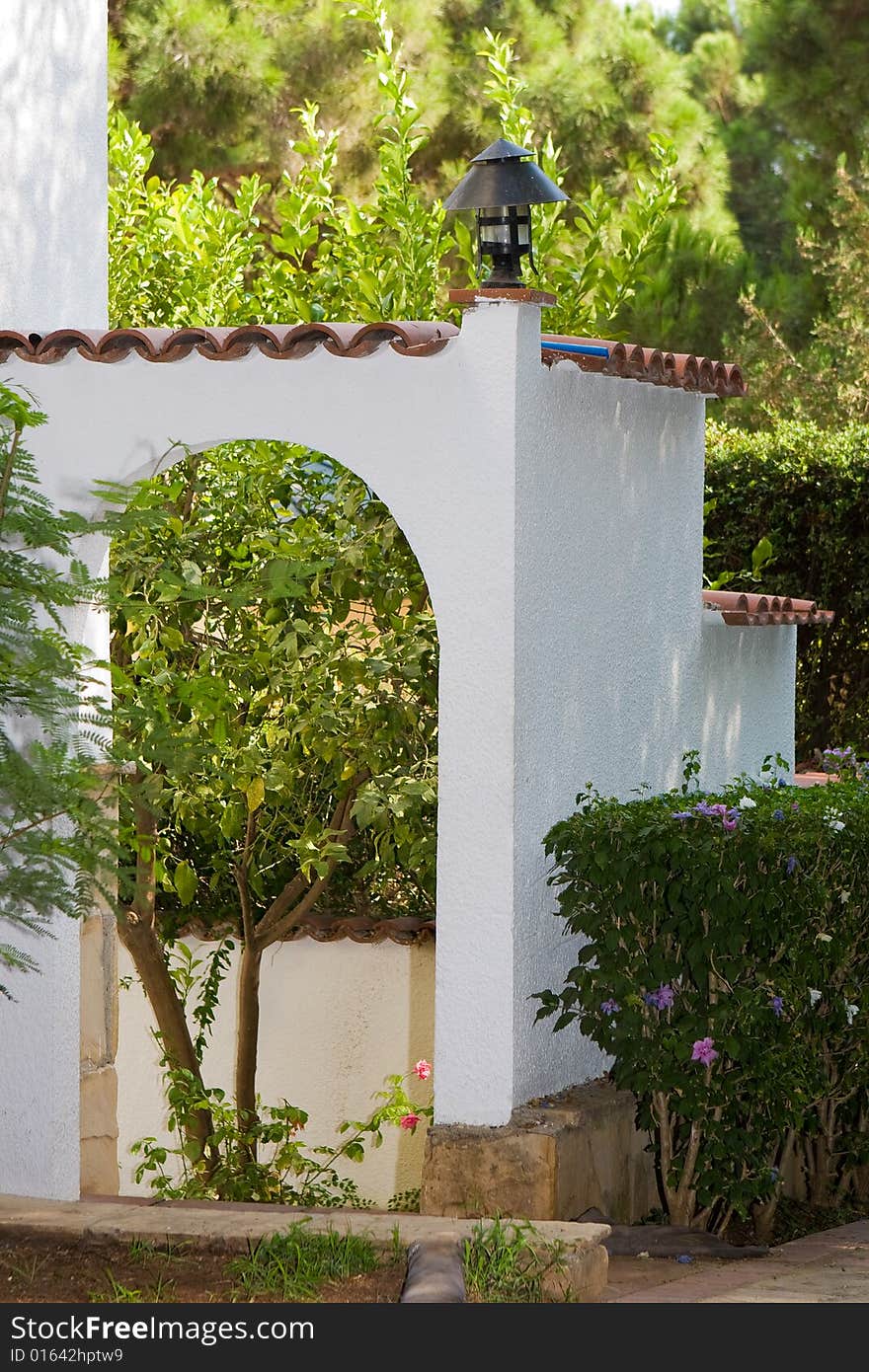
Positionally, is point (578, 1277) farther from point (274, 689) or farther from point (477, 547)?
point (274, 689)

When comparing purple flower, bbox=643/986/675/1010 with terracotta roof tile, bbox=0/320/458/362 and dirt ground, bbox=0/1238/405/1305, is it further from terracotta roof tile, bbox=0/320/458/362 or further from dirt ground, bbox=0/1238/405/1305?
terracotta roof tile, bbox=0/320/458/362

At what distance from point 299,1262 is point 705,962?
1659mm

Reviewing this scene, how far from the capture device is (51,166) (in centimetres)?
657

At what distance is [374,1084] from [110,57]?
366 inches

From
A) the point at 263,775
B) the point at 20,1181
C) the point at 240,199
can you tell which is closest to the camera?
the point at 20,1181

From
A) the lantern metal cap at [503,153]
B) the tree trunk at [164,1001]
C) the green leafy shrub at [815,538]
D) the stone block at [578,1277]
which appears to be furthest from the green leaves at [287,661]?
the green leafy shrub at [815,538]

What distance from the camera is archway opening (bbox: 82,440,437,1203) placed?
6531 millimetres

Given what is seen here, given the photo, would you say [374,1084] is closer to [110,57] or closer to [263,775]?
[263,775]

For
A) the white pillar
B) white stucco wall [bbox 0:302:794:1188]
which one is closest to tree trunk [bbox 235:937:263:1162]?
the white pillar

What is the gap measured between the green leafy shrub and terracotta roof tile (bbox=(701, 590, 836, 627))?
9.88 ft

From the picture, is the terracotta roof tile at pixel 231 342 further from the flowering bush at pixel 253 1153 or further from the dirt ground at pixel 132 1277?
the flowering bush at pixel 253 1153

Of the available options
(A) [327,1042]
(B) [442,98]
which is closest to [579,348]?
(A) [327,1042]

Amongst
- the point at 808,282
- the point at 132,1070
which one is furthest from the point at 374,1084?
the point at 808,282

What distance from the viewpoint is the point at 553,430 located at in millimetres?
5551
